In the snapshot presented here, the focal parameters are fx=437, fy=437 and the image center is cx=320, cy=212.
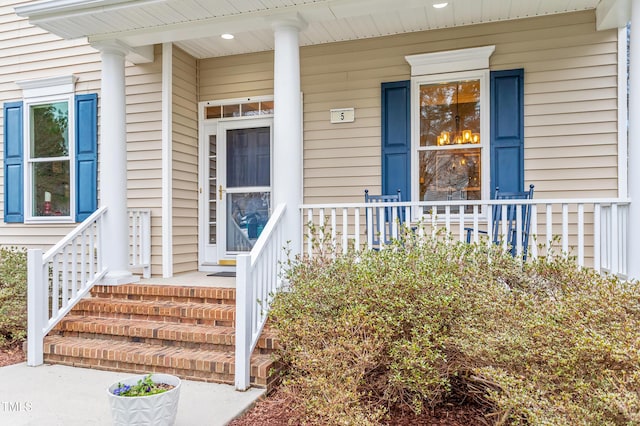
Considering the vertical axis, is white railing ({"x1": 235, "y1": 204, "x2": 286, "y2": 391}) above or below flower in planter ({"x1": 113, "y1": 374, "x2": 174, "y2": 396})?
above

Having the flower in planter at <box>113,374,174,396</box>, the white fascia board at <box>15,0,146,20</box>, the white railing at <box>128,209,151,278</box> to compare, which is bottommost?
the flower in planter at <box>113,374,174,396</box>

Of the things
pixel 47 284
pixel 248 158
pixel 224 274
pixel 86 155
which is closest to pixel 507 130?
pixel 248 158

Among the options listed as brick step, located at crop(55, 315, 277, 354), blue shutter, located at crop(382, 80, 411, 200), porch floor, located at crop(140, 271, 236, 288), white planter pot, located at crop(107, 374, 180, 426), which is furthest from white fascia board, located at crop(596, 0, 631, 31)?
white planter pot, located at crop(107, 374, 180, 426)

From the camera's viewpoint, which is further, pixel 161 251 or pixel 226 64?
pixel 226 64

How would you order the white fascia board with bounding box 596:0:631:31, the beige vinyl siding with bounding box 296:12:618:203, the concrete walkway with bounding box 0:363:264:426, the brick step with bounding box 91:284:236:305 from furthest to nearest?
the beige vinyl siding with bounding box 296:12:618:203, the brick step with bounding box 91:284:236:305, the white fascia board with bounding box 596:0:631:31, the concrete walkway with bounding box 0:363:264:426

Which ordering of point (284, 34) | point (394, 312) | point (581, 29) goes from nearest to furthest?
point (394, 312) → point (284, 34) → point (581, 29)

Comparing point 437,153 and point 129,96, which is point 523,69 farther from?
point 129,96

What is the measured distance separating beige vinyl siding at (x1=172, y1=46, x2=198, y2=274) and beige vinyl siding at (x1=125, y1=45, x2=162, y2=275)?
7.1 inches

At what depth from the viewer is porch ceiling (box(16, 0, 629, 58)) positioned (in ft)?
12.5

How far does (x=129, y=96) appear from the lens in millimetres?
5336

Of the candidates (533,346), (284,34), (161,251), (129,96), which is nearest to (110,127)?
(129,96)

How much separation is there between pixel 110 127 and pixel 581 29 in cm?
481

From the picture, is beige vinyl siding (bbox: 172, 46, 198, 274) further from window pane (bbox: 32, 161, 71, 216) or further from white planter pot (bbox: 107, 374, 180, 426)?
white planter pot (bbox: 107, 374, 180, 426)

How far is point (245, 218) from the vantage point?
5.51 m
